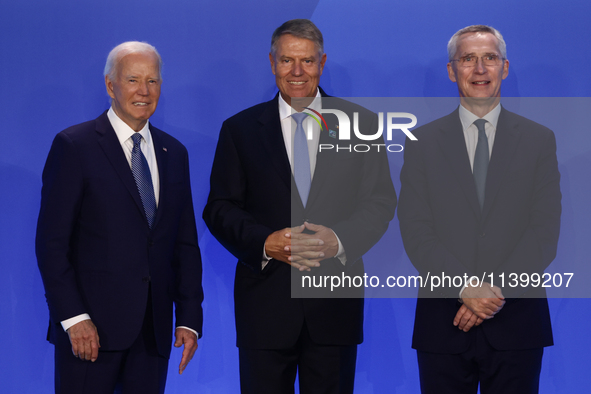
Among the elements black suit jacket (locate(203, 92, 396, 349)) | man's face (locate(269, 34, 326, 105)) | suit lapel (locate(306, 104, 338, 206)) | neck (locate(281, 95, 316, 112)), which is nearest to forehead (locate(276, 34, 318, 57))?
man's face (locate(269, 34, 326, 105))

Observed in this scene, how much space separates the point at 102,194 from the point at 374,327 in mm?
1808

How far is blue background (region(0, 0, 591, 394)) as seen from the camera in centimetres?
345

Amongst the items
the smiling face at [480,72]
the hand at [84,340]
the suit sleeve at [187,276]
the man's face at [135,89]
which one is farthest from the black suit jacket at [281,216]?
the hand at [84,340]

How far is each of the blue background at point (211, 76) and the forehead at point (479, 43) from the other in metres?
0.66

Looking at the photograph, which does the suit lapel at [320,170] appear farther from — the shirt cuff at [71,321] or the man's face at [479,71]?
the shirt cuff at [71,321]

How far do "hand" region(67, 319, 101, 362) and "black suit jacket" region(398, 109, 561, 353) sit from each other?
1.32m

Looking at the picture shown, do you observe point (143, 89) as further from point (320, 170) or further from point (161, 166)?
point (320, 170)

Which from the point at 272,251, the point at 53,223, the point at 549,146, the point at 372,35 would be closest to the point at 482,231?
the point at 549,146

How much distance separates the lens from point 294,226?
2600 millimetres

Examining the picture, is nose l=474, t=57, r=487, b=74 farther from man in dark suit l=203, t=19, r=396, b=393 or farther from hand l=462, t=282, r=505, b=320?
hand l=462, t=282, r=505, b=320

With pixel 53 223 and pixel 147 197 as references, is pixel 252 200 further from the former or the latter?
pixel 53 223

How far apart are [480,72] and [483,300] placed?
1.01 metres

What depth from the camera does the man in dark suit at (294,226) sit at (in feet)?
8.43

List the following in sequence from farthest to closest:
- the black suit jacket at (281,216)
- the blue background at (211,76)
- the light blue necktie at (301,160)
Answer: the blue background at (211,76), the light blue necktie at (301,160), the black suit jacket at (281,216)
